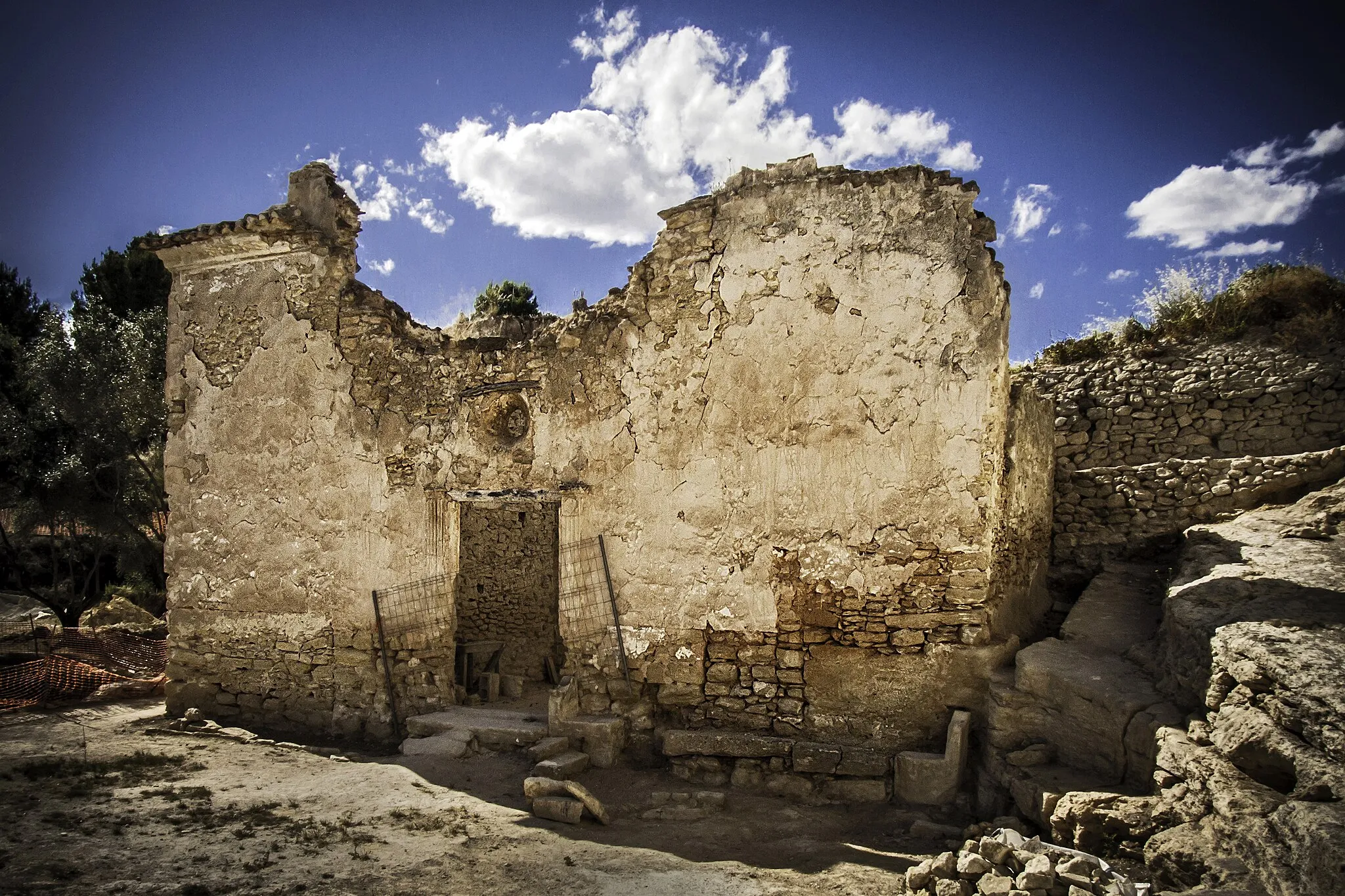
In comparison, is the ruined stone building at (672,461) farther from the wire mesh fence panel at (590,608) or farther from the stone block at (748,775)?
the stone block at (748,775)

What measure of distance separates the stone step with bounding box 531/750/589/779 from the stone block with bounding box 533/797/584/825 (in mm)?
419

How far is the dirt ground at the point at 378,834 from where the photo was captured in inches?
189

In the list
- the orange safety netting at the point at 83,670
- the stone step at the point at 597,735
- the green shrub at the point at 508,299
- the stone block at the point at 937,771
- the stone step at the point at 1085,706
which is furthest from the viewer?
the green shrub at the point at 508,299

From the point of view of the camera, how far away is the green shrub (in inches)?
857

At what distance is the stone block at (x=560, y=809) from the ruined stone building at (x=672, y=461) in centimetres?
139

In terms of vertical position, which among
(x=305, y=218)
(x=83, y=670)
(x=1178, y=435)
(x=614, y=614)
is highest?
(x=305, y=218)

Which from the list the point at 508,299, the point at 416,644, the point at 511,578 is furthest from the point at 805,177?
the point at 508,299

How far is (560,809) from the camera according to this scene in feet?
19.9

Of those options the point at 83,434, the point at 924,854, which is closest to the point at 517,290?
the point at 83,434

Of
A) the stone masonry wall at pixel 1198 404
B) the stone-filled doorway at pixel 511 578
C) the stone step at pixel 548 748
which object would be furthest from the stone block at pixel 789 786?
the stone-filled doorway at pixel 511 578

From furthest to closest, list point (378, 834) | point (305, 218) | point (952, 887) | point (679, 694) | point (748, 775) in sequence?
1. point (305, 218)
2. point (679, 694)
3. point (748, 775)
4. point (378, 834)
5. point (952, 887)

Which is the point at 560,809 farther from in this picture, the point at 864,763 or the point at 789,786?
the point at 864,763

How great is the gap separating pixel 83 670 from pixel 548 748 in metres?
6.68

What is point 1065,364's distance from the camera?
11625 mm
